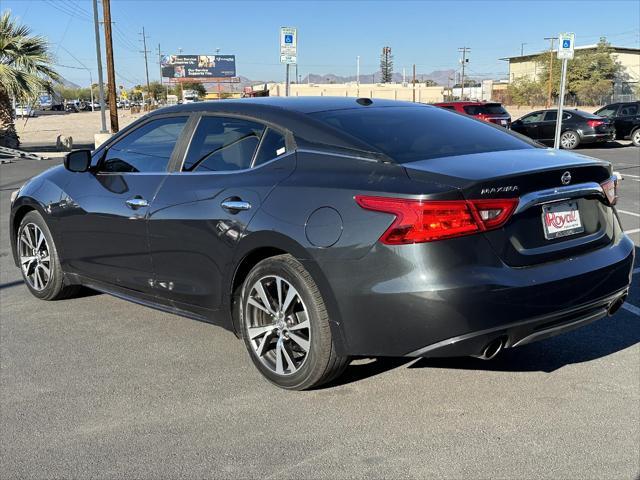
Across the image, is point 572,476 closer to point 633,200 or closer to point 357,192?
point 357,192

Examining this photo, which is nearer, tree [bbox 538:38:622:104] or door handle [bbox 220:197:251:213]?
door handle [bbox 220:197:251:213]

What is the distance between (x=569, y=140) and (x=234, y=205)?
72.1ft

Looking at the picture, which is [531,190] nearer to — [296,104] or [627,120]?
[296,104]

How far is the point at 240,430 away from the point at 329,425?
45cm

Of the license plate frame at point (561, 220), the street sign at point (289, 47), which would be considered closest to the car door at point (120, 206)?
the license plate frame at point (561, 220)

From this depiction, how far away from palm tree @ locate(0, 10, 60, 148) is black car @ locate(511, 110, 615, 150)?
1695 centimetres

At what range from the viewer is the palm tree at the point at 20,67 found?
21.3 meters

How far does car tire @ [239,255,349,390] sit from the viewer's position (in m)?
3.45

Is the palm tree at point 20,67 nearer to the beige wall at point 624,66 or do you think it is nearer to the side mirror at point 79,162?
the side mirror at point 79,162

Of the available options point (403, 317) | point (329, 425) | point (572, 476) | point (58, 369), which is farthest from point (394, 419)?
point (58, 369)

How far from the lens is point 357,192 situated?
10.7 ft

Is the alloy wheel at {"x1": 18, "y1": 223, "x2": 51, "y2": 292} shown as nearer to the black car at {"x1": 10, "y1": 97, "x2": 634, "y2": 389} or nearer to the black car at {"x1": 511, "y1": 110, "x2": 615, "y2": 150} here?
the black car at {"x1": 10, "y1": 97, "x2": 634, "y2": 389}

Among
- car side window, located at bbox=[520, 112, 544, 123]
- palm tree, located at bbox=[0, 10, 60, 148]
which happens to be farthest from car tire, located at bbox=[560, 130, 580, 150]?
palm tree, located at bbox=[0, 10, 60, 148]

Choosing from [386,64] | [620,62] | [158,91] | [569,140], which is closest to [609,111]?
[569,140]
